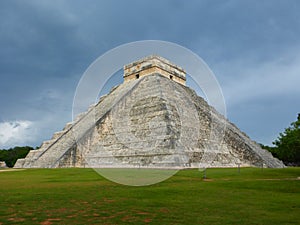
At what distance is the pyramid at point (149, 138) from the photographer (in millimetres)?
24359

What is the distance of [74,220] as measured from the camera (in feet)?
23.3

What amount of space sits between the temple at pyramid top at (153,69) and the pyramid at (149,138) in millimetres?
1599

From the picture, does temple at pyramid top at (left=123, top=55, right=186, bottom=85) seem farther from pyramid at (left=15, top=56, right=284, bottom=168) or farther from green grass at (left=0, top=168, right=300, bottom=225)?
green grass at (left=0, top=168, right=300, bottom=225)

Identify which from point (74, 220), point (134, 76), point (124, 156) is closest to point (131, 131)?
point (124, 156)

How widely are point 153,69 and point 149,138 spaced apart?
14518 mm

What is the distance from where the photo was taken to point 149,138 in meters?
25.4

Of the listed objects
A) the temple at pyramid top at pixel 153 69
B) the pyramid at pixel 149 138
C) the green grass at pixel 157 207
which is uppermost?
the temple at pyramid top at pixel 153 69

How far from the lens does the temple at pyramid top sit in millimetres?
38219

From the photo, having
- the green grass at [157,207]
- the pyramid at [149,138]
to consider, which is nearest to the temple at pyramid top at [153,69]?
the pyramid at [149,138]

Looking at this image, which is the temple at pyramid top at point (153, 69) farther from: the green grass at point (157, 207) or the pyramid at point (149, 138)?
the green grass at point (157, 207)

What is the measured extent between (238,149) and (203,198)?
2185 cm

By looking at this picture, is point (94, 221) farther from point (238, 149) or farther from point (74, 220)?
point (238, 149)

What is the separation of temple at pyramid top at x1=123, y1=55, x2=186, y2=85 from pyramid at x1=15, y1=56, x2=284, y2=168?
1.60 m

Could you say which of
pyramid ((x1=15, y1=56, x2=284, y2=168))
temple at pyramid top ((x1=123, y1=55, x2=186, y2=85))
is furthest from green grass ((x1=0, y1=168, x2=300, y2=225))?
temple at pyramid top ((x1=123, y1=55, x2=186, y2=85))
